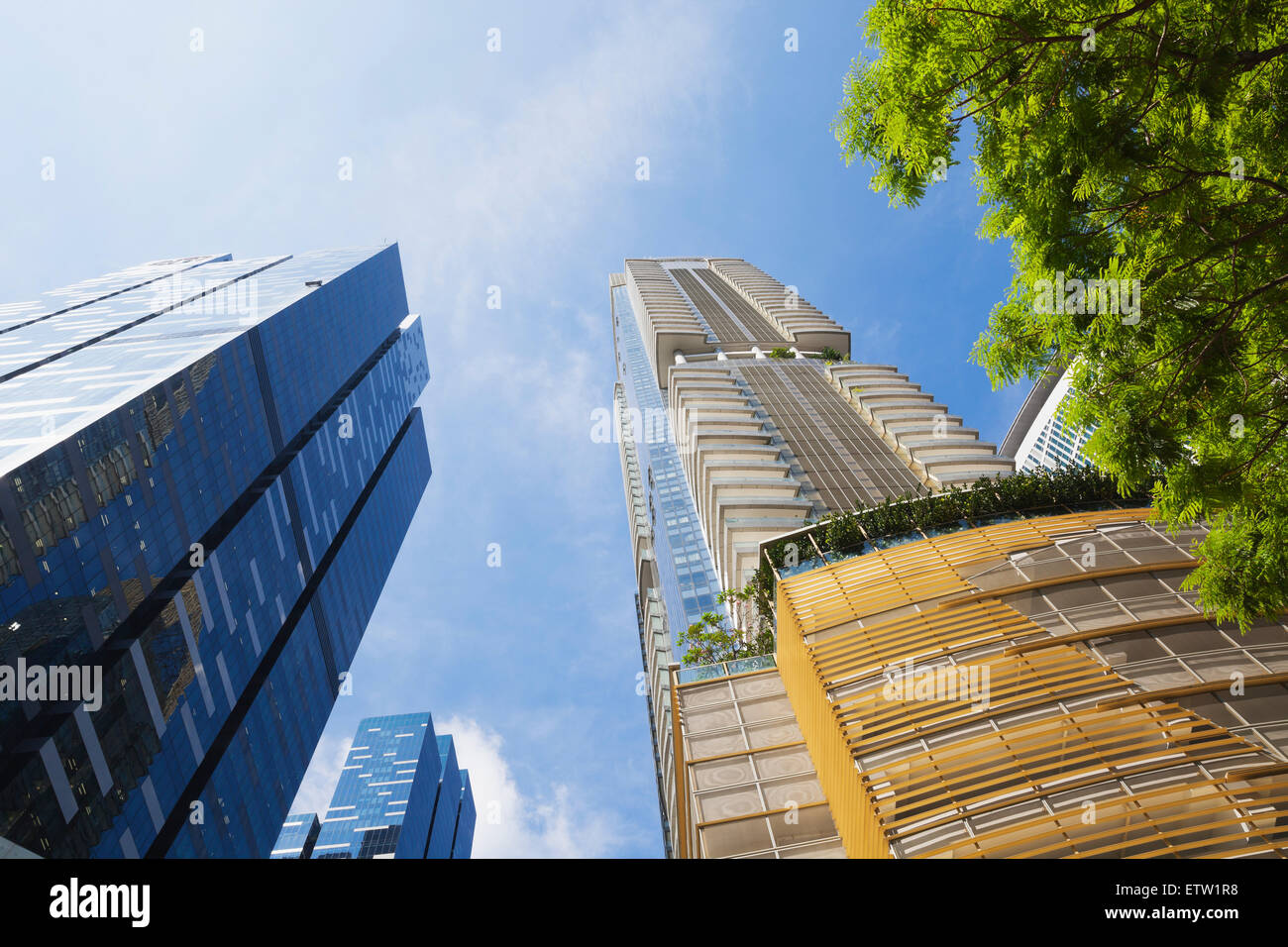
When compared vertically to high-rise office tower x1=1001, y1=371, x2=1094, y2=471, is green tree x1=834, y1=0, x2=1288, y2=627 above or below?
above

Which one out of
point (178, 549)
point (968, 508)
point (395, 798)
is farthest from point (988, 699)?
point (395, 798)

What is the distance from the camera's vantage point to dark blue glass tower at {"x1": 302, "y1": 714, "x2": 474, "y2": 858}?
4498 inches

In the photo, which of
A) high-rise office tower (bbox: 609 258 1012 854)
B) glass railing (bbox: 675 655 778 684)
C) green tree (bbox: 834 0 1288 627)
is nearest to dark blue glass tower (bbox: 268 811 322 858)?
high-rise office tower (bbox: 609 258 1012 854)

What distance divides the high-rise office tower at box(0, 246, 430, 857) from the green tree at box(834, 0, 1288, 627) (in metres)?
53.7

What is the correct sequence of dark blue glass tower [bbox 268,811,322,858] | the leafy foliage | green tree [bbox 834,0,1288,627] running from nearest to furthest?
1. green tree [bbox 834,0,1288,627]
2. the leafy foliage
3. dark blue glass tower [bbox 268,811,322,858]

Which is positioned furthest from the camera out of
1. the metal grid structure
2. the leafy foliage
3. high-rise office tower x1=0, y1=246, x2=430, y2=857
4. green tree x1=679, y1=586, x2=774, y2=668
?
high-rise office tower x1=0, y1=246, x2=430, y2=857

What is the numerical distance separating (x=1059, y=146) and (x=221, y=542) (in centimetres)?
7298

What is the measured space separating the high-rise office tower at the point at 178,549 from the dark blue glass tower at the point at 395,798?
1641 inches

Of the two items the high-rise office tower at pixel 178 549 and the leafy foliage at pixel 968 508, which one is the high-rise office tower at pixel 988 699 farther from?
the high-rise office tower at pixel 178 549

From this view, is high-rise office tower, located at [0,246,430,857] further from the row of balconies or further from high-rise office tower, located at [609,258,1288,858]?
the row of balconies

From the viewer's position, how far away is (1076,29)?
21.1 feet
